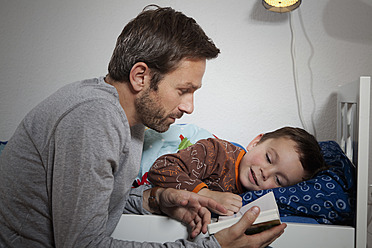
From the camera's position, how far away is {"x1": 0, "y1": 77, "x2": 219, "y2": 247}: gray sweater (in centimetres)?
70

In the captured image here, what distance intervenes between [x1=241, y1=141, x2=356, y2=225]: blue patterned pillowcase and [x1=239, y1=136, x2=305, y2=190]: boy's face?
3.8 inches

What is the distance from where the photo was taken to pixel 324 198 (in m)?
0.94

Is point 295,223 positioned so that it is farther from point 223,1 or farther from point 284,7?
point 223,1

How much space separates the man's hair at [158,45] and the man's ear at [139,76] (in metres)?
0.01

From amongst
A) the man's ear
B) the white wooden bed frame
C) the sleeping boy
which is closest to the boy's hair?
the sleeping boy

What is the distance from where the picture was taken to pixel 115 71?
0.95m

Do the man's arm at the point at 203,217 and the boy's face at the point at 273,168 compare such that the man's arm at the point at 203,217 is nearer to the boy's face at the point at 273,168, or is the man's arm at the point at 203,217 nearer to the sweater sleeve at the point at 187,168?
the sweater sleeve at the point at 187,168

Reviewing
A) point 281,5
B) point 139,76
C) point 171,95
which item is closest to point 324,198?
point 171,95

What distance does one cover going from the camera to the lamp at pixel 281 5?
1.56 m

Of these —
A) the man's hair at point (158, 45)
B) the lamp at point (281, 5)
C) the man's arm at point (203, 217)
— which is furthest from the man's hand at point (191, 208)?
the lamp at point (281, 5)

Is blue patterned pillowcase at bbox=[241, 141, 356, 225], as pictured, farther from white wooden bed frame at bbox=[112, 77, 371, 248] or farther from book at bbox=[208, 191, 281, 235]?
book at bbox=[208, 191, 281, 235]

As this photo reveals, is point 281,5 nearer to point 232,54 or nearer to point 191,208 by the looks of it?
point 232,54

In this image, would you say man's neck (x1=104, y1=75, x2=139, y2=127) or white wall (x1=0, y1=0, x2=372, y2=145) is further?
white wall (x1=0, y1=0, x2=372, y2=145)

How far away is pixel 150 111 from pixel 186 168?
9.6 inches
